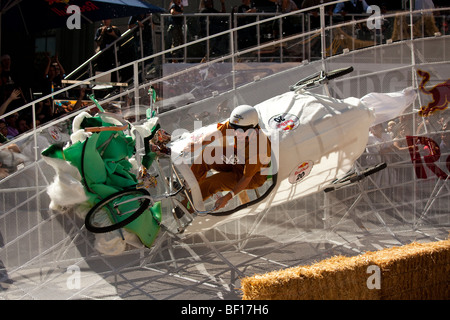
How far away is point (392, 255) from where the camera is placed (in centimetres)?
651

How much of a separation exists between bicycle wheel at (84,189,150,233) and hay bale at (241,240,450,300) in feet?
5.21

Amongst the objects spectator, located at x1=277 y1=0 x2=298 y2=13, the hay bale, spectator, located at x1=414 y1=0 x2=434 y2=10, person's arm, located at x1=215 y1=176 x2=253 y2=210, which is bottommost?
the hay bale

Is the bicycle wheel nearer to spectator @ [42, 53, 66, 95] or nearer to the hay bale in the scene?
the hay bale

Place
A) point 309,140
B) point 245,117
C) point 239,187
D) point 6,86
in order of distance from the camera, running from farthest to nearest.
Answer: point 6,86
point 309,140
point 239,187
point 245,117

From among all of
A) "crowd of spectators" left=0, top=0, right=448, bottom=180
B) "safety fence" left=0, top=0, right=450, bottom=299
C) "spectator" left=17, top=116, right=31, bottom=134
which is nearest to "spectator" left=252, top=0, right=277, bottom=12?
"crowd of spectators" left=0, top=0, right=448, bottom=180

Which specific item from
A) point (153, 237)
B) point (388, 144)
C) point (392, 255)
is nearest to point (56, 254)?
point (153, 237)

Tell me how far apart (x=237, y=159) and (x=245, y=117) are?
528 mm

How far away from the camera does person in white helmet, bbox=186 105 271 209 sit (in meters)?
6.75

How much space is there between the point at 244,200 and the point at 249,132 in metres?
1.06

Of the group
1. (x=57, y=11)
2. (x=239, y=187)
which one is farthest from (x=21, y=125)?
(x=239, y=187)

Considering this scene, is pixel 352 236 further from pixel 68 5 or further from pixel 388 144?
pixel 68 5

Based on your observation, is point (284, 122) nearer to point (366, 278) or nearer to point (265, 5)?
point (366, 278)

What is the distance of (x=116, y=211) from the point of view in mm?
6766

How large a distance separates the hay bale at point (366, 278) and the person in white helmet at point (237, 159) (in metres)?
1.20
